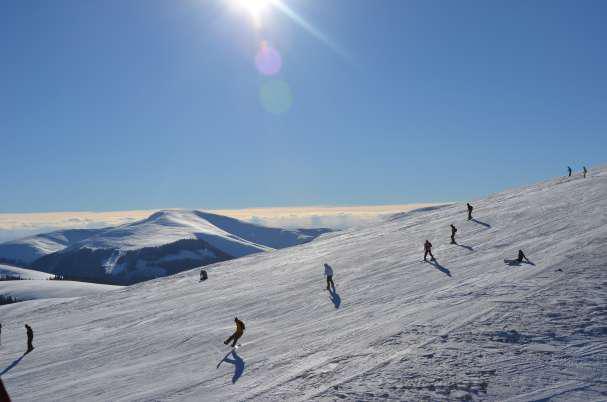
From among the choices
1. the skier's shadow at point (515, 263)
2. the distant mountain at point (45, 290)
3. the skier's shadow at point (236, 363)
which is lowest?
the skier's shadow at point (236, 363)

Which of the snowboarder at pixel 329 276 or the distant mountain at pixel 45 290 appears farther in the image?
the distant mountain at pixel 45 290

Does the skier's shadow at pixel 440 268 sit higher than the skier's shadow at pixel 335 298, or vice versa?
the skier's shadow at pixel 440 268

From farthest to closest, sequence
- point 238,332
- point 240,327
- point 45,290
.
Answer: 1. point 45,290
2. point 238,332
3. point 240,327

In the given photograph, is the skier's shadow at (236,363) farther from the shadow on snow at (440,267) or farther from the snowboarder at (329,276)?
the shadow on snow at (440,267)

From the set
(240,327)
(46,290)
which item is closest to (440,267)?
(240,327)

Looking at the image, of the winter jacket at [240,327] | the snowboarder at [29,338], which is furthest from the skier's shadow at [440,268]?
the snowboarder at [29,338]

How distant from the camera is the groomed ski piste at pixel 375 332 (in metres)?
12.9

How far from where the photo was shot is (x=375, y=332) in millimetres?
17688

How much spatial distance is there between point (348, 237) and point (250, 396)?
139 feet

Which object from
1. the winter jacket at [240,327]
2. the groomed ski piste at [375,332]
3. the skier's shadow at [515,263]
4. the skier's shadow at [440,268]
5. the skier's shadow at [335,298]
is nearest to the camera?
the groomed ski piste at [375,332]

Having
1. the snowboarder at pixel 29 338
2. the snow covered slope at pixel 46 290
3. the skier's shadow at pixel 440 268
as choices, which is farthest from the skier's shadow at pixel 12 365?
the snow covered slope at pixel 46 290

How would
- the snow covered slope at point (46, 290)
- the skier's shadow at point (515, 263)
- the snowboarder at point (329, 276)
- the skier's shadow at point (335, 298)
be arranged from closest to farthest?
the skier's shadow at point (515, 263), the skier's shadow at point (335, 298), the snowboarder at point (329, 276), the snow covered slope at point (46, 290)

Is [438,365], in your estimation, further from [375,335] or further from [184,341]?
[184,341]

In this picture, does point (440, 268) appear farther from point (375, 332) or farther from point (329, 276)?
point (375, 332)
